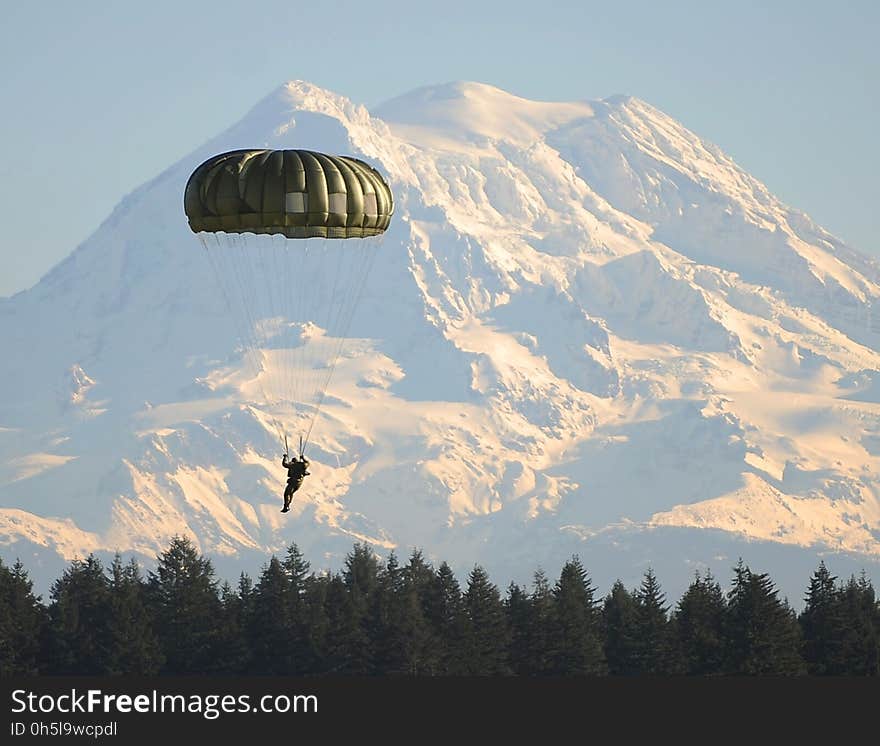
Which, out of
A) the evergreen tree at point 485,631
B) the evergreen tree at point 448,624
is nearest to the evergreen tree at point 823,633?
the evergreen tree at point 485,631

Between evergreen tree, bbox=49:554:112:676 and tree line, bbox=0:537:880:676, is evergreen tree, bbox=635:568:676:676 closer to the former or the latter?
tree line, bbox=0:537:880:676

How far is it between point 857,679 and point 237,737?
47.1 meters

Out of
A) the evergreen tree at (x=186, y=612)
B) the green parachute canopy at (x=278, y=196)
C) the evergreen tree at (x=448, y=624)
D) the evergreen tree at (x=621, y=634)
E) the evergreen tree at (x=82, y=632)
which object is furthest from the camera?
the evergreen tree at (x=621, y=634)

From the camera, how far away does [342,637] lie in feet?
492

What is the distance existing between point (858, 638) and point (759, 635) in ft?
25.7

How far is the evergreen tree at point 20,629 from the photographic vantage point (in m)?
146

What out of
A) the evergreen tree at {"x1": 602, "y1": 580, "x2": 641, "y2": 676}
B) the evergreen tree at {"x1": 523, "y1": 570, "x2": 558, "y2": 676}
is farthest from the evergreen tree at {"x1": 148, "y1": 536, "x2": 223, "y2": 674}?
the evergreen tree at {"x1": 602, "y1": 580, "x2": 641, "y2": 676}

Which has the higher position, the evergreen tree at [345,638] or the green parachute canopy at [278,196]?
the green parachute canopy at [278,196]

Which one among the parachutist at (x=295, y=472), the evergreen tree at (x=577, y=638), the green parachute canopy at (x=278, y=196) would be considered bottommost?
the parachutist at (x=295, y=472)

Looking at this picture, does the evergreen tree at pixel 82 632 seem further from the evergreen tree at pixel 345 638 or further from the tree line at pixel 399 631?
the evergreen tree at pixel 345 638

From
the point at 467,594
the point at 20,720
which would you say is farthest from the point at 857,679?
the point at 20,720

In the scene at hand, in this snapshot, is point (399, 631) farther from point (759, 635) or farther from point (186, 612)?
point (759, 635)

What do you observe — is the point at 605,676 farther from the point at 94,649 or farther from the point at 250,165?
the point at 250,165

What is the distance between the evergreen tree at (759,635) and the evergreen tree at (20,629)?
1512 inches
